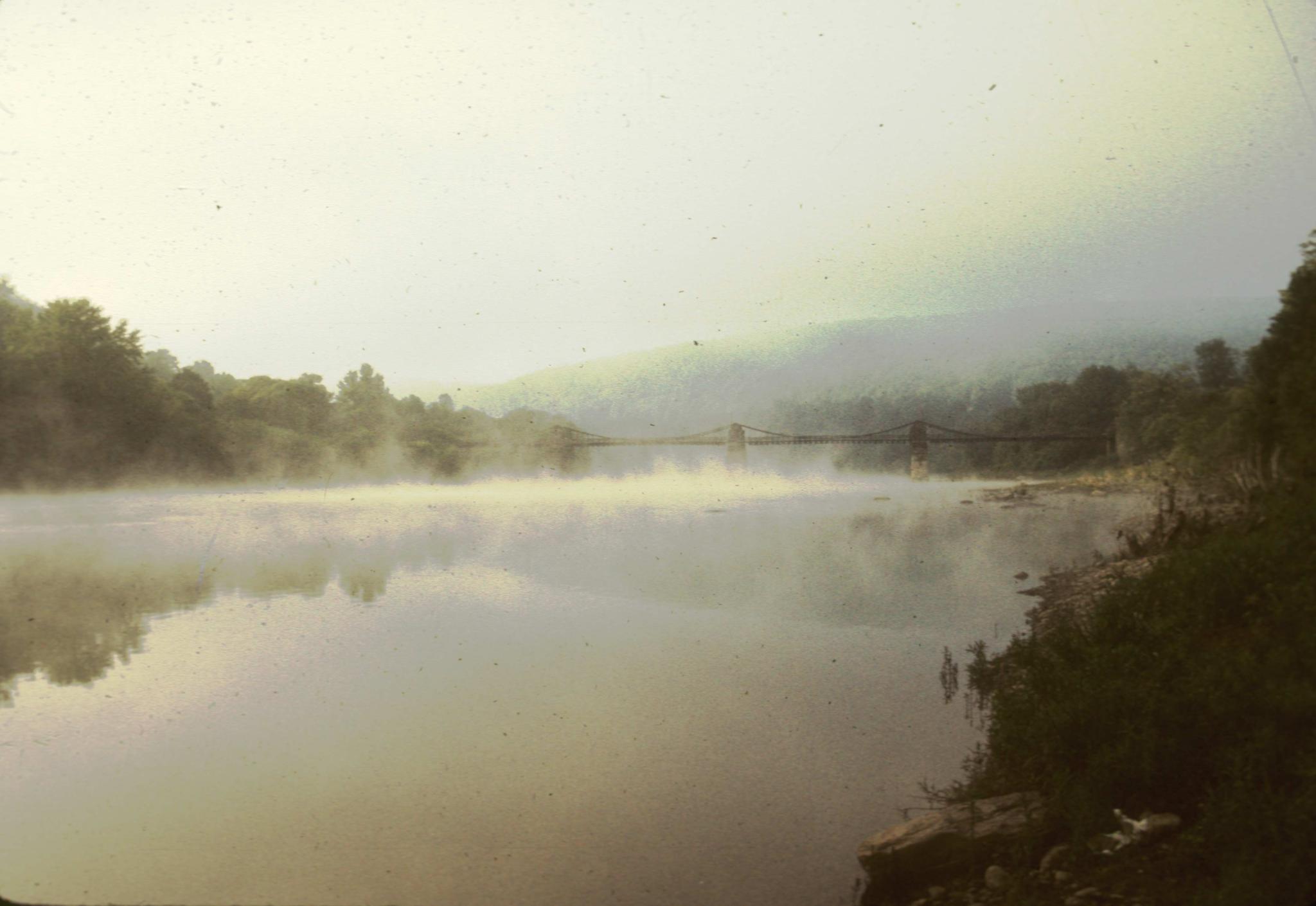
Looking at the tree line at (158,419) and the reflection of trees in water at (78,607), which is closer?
the reflection of trees in water at (78,607)

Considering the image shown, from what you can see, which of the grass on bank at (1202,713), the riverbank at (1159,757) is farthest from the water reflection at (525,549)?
the riverbank at (1159,757)

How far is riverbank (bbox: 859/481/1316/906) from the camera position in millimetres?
3631

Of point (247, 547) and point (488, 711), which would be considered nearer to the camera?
point (488, 711)

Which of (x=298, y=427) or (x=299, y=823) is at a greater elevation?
(x=298, y=427)

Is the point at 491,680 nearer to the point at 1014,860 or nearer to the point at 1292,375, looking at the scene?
the point at 1014,860

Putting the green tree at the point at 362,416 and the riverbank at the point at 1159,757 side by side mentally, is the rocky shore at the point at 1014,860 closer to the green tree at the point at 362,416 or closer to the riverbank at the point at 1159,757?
the riverbank at the point at 1159,757

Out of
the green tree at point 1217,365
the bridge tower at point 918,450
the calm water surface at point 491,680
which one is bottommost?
the calm water surface at point 491,680

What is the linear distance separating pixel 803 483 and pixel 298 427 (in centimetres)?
792

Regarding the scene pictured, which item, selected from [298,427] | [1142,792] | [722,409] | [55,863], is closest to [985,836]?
[1142,792]

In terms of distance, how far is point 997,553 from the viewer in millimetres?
9508

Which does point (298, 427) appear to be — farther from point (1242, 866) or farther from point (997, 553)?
point (1242, 866)

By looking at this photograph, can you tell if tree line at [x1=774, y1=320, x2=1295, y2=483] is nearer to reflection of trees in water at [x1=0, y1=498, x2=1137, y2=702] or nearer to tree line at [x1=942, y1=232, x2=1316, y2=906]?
tree line at [x1=942, y1=232, x2=1316, y2=906]

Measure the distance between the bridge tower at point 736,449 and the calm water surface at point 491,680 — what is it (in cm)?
40

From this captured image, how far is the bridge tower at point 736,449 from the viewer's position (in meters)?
12.8
